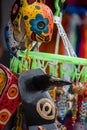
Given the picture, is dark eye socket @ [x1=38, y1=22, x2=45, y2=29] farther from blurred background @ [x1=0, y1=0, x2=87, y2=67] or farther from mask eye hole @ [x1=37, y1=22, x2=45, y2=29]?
blurred background @ [x1=0, y1=0, x2=87, y2=67]

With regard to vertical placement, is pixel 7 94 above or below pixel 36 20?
below

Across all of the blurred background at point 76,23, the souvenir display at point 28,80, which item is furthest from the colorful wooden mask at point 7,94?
the blurred background at point 76,23

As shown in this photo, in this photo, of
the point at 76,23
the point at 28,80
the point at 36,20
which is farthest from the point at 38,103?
the point at 76,23

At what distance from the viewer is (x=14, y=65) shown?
0.64 meters

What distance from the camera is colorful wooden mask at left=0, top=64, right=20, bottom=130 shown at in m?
0.45

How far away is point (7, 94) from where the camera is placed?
453 millimetres

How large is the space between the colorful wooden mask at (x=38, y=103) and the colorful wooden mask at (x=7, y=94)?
0.7 inches

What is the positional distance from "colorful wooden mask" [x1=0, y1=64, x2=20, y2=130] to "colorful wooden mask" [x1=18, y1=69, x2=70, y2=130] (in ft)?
0.06

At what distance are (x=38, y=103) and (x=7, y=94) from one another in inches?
2.3

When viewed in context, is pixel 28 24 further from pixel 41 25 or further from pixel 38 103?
pixel 38 103

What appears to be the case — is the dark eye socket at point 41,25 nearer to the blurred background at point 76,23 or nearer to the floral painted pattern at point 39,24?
the floral painted pattern at point 39,24

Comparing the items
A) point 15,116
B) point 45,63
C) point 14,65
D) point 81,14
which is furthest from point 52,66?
point 81,14

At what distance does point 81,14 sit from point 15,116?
0.64 metres

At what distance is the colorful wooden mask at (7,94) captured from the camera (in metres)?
0.45
